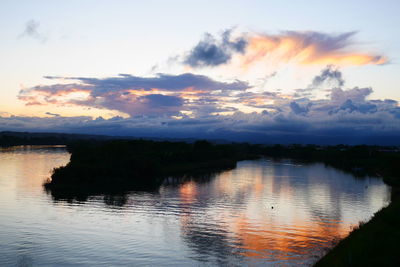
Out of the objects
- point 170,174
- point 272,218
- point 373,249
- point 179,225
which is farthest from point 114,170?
point 373,249

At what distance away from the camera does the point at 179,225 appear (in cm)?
4416

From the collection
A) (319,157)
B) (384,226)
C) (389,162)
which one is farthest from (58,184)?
(319,157)

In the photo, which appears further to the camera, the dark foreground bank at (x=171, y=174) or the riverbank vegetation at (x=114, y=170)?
the riverbank vegetation at (x=114, y=170)

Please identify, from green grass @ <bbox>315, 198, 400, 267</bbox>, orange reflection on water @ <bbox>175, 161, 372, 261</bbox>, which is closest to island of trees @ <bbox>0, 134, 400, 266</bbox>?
green grass @ <bbox>315, 198, 400, 267</bbox>

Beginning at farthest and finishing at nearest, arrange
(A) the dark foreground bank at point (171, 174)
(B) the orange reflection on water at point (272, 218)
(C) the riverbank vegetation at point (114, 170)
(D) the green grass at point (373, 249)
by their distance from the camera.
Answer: (C) the riverbank vegetation at point (114, 170)
(B) the orange reflection on water at point (272, 218)
(A) the dark foreground bank at point (171, 174)
(D) the green grass at point (373, 249)

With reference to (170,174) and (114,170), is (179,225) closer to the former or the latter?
(114,170)

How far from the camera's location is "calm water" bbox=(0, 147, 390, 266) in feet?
109

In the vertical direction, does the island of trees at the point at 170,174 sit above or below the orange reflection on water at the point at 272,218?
above

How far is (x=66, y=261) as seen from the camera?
31281 mm

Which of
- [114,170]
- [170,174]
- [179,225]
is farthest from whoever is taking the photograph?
[170,174]

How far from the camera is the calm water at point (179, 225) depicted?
33.2 meters

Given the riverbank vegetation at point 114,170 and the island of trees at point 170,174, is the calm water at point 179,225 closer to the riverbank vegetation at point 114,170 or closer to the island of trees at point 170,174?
the island of trees at point 170,174

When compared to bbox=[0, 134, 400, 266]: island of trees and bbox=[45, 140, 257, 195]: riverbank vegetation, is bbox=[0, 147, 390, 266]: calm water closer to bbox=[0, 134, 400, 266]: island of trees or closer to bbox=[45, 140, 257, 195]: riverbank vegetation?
bbox=[0, 134, 400, 266]: island of trees

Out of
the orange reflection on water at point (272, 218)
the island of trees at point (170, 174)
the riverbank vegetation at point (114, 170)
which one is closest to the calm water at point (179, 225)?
the orange reflection on water at point (272, 218)
